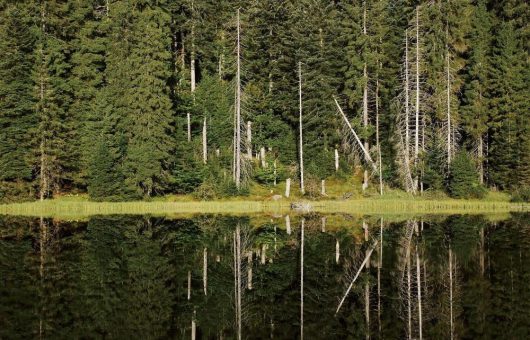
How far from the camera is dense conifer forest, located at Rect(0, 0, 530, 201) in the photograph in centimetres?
4847

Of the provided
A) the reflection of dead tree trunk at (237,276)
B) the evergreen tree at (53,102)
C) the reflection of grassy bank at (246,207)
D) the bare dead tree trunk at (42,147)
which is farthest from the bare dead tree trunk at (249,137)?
the reflection of dead tree trunk at (237,276)

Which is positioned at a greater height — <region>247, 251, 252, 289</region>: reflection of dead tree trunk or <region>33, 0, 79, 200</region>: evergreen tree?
<region>33, 0, 79, 200</region>: evergreen tree

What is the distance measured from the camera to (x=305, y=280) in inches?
769

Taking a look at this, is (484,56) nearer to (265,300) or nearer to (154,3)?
(154,3)

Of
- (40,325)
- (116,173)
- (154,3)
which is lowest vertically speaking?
(40,325)

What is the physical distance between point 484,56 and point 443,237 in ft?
107

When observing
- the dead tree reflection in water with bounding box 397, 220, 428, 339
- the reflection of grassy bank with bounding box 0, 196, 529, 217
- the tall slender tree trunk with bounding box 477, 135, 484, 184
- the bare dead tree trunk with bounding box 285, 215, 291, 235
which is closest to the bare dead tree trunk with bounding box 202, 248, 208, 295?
the dead tree reflection in water with bounding box 397, 220, 428, 339

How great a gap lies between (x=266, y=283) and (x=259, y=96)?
3891 centimetres

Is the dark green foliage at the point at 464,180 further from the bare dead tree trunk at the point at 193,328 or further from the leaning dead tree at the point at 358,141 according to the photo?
the bare dead tree trunk at the point at 193,328

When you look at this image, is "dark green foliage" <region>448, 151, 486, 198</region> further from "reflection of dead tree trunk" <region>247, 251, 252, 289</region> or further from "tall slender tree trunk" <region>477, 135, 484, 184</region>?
"reflection of dead tree trunk" <region>247, 251, 252, 289</region>

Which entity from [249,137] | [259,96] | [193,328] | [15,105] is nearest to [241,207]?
[249,137]

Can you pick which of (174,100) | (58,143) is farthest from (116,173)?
(174,100)

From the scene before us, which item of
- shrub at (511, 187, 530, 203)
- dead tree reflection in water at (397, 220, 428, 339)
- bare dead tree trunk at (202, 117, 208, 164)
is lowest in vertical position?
dead tree reflection in water at (397, 220, 428, 339)

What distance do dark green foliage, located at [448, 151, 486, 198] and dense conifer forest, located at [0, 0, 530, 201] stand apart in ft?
0.33
